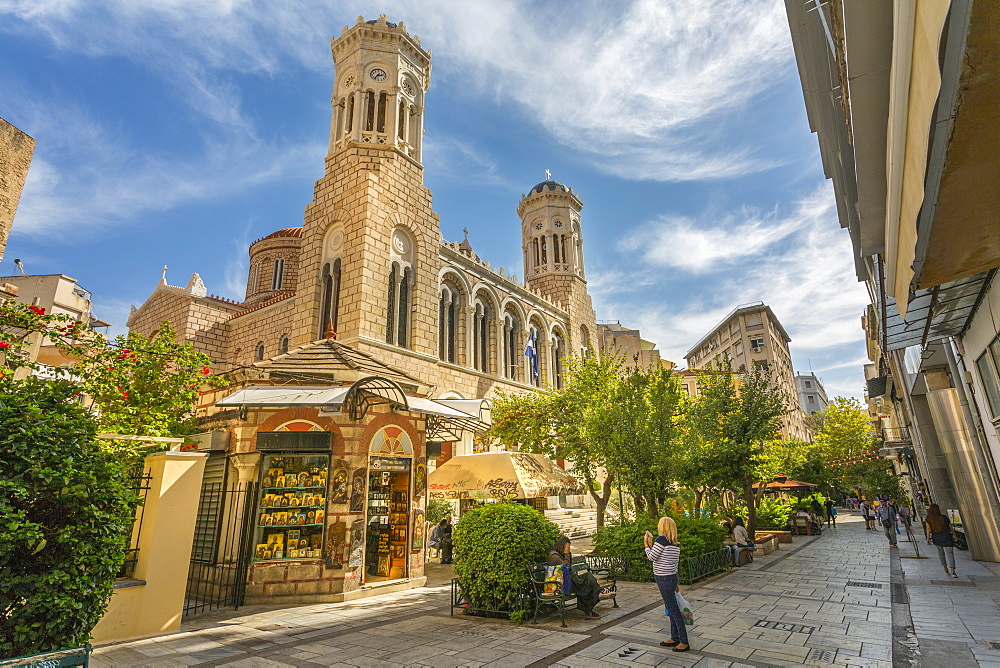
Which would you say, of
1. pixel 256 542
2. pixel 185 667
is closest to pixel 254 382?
pixel 256 542

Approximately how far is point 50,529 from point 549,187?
36.0 m

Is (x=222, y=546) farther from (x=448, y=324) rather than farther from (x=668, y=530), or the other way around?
(x=448, y=324)

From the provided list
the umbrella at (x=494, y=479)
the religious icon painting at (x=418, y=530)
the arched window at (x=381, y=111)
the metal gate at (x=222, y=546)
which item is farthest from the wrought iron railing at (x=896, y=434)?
the metal gate at (x=222, y=546)

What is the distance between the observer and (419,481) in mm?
10961

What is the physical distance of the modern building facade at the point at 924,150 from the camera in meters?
2.40

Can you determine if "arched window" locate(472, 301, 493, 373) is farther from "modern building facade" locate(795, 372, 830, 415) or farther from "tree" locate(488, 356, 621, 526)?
"modern building facade" locate(795, 372, 830, 415)

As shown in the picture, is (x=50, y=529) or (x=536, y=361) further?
(x=536, y=361)

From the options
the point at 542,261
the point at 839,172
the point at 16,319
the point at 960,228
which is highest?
the point at 542,261

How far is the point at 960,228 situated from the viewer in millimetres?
3580

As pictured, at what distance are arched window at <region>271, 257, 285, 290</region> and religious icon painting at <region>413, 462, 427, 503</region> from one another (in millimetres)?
25972

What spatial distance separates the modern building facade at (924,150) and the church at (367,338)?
25.7 ft

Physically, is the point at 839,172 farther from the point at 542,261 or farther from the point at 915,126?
the point at 542,261

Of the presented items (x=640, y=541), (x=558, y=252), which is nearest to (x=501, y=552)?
(x=640, y=541)

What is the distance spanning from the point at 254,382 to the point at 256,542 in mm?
3157
